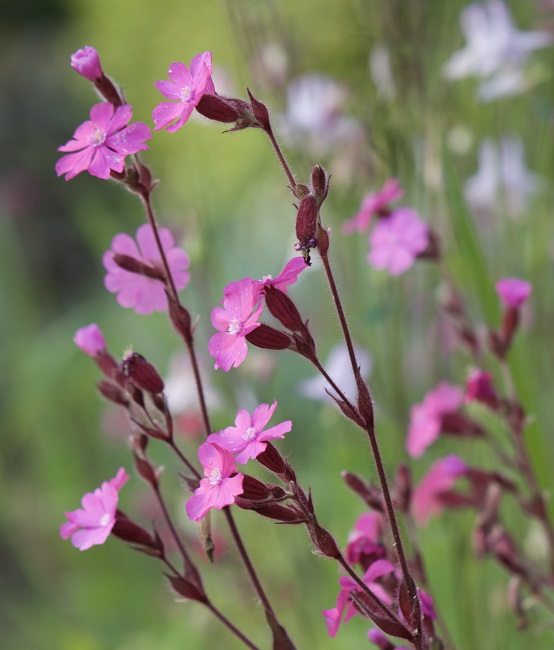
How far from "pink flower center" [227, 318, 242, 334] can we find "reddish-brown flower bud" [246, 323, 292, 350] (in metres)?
0.01

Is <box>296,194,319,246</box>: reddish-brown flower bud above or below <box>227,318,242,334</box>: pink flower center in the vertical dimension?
above

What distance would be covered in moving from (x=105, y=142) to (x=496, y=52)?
23.7 inches

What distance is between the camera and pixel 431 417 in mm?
658

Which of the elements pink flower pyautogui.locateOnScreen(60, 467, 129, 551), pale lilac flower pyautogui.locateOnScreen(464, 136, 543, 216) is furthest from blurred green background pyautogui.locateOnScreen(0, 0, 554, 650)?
pink flower pyautogui.locateOnScreen(60, 467, 129, 551)

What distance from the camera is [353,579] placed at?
40 cm

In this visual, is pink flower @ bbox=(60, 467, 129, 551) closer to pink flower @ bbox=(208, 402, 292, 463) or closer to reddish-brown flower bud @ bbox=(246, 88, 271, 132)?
pink flower @ bbox=(208, 402, 292, 463)

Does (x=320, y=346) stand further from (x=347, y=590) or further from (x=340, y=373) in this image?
(x=347, y=590)

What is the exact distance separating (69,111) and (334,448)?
456 centimetres

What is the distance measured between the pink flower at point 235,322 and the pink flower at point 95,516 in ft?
0.33

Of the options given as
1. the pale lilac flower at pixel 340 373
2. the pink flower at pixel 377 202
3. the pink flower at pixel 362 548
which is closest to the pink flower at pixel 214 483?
the pink flower at pixel 362 548

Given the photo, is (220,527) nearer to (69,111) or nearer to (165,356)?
(165,356)

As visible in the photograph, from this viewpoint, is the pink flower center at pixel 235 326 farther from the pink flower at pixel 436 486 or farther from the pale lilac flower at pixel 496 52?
the pale lilac flower at pixel 496 52

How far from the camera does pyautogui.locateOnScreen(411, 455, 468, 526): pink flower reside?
0.66 m

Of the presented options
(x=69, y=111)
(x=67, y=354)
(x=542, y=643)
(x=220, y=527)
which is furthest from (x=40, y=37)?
(x=542, y=643)
